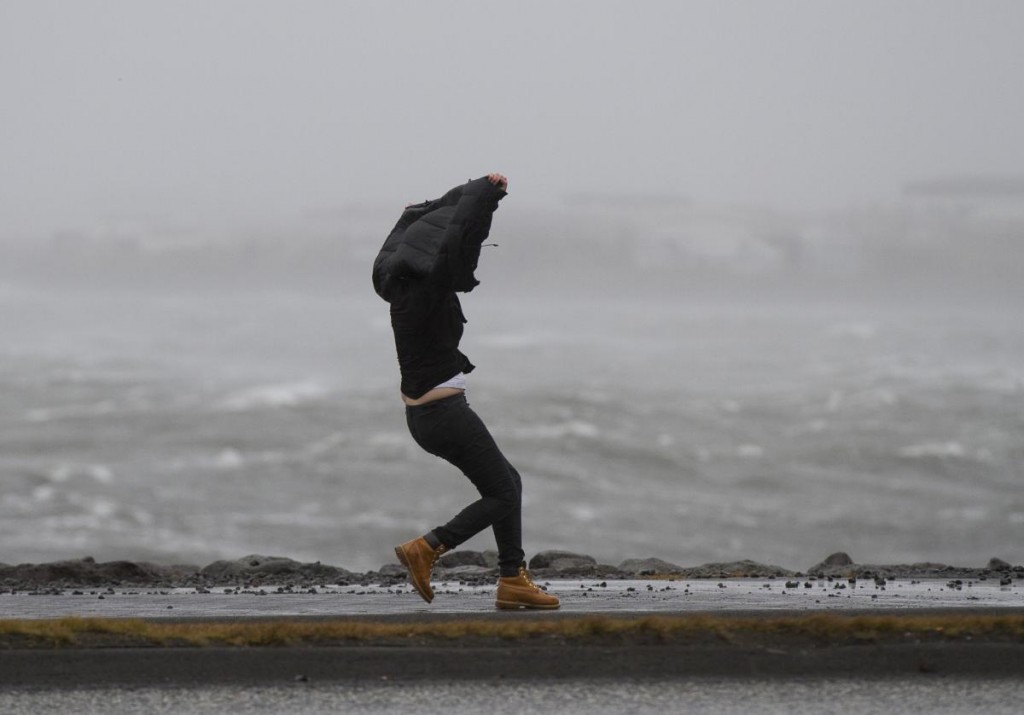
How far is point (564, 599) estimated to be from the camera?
11.1m

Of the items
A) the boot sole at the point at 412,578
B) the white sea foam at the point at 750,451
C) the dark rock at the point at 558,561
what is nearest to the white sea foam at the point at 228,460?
the white sea foam at the point at 750,451

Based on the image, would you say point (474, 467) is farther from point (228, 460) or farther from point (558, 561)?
point (228, 460)

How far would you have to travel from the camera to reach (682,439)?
179125 millimetres

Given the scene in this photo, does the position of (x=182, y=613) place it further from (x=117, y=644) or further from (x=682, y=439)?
(x=682, y=439)

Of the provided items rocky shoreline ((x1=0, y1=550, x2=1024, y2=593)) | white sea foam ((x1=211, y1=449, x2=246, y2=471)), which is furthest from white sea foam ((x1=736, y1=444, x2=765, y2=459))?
rocky shoreline ((x1=0, y1=550, x2=1024, y2=593))

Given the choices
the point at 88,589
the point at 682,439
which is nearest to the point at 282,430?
the point at 682,439

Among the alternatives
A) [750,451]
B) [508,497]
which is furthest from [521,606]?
[750,451]

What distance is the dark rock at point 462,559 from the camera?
16125mm

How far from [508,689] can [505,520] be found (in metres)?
2.71

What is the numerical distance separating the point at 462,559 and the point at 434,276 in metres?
7.64

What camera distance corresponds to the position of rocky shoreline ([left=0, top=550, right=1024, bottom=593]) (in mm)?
13758

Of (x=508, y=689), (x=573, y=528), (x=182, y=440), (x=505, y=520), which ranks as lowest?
(x=508, y=689)

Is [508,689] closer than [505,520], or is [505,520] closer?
[508,689]

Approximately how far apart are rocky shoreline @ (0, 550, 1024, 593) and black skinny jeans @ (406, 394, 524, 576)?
323cm
